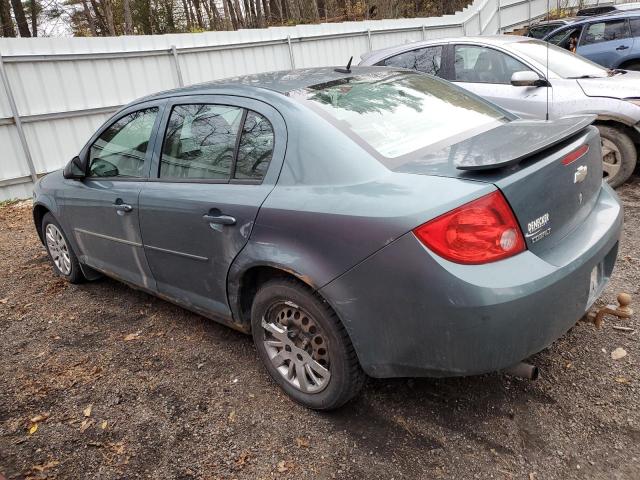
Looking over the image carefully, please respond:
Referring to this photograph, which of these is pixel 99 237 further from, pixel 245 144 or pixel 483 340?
pixel 483 340

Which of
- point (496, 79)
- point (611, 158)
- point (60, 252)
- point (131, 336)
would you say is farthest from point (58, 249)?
point (611, 158)

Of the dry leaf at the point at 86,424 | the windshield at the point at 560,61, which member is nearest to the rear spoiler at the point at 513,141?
the dry leaf at the point at 86,424

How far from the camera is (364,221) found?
2.08 metres

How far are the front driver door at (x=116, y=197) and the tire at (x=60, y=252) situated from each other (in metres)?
0.36

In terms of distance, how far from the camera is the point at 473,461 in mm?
2193

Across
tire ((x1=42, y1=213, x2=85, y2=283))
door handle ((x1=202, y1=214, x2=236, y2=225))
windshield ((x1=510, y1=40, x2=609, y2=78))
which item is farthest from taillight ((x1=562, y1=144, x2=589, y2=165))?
tire ((x1=42, y1=213, x2=85, y2=283))

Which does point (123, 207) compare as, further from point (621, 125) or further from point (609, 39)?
point (609, 39)

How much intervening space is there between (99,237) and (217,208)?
5.05 feet

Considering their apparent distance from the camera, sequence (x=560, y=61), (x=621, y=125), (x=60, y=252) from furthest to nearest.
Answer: (x=560, y=61) → (x=621, y=125) → (x=60, y=252)

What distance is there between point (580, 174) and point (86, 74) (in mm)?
8489

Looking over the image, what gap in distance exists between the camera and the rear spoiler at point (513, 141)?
2088 millimetres

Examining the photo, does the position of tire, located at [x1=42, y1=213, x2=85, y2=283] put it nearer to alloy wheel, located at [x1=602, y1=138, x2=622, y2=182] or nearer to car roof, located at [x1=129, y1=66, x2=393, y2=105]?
car roof, located at [x1=129, y1=66, x2=393, y2=105]

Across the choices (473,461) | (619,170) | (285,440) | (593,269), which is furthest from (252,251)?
(619,170)

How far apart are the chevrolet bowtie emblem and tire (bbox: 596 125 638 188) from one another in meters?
3.12
